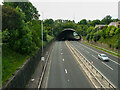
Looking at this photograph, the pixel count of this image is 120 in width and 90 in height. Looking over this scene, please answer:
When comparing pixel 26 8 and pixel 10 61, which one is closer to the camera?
pixel 10 61

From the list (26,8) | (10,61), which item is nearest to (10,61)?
(10,61)

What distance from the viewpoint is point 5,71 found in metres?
14.8

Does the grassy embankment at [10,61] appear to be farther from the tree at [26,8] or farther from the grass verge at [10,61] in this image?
the tree at [26,8]

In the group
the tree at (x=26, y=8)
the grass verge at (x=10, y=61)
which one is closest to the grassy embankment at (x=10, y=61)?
the grass verge at (x=10, y=61)

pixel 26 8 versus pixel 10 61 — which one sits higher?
pixel 26 8

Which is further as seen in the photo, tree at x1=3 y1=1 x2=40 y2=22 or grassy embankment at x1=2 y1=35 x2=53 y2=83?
tree at x1=3 y1=1 x2=40 y2=22

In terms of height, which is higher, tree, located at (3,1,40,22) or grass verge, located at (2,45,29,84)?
tree, located at (3,1,40,22)

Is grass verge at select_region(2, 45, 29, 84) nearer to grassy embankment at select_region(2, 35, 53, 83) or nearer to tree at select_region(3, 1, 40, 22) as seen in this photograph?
grassy embankment at select_region(2, 35, 53, 83)

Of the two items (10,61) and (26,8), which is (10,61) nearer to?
(10,61)

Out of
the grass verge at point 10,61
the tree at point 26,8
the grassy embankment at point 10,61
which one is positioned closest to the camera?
the grass verge at point 10,61

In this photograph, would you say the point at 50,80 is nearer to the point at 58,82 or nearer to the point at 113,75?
the point at 58,82

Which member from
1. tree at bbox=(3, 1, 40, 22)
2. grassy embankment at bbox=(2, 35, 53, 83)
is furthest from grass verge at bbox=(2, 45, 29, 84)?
tree at bbox=(3, 1, 40, 22)

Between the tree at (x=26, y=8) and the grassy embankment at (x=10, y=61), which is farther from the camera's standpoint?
the tree at (x=26, y=8)

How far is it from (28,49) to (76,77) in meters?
9.31
